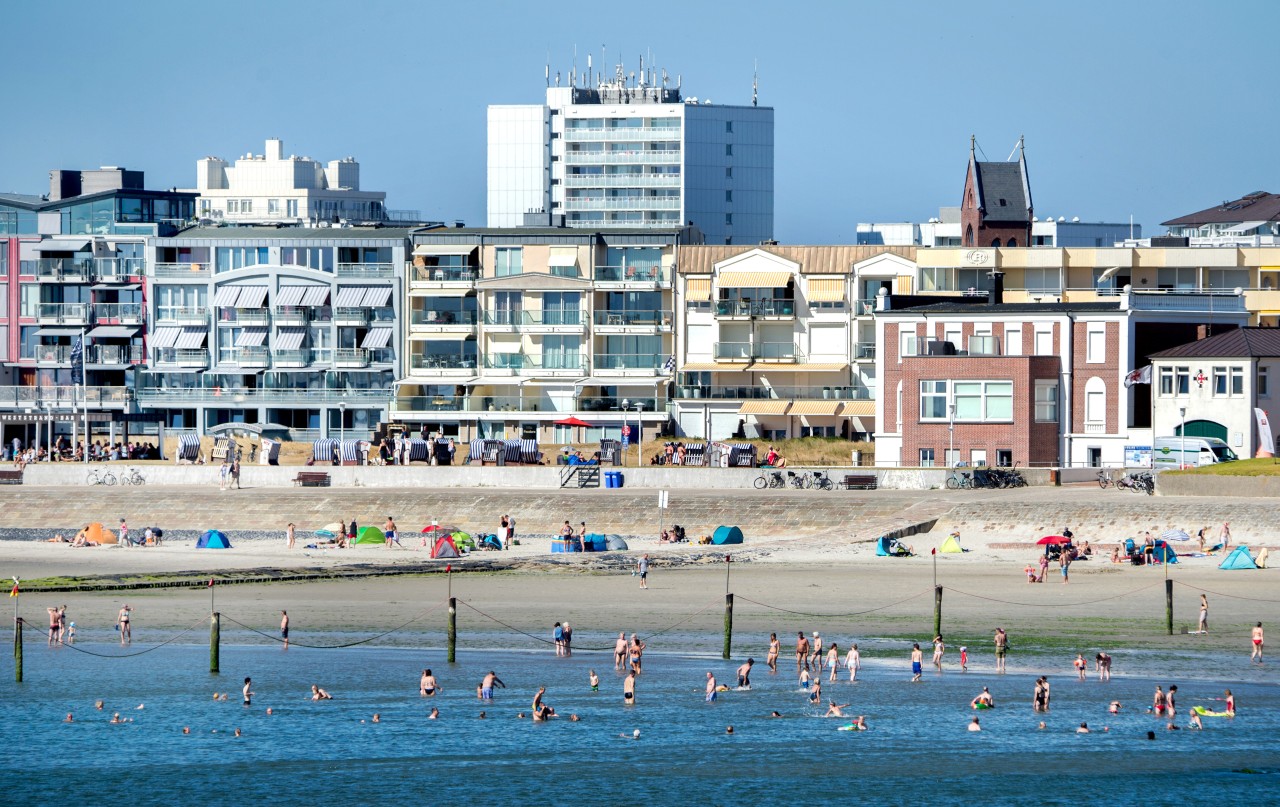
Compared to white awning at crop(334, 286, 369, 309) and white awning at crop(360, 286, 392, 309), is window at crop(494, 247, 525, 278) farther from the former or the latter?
white awning at crop(334, 286, 369, 309)

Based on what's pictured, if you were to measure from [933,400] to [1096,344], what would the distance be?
8.48m

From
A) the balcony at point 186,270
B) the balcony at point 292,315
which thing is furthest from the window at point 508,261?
the balcony at point 186,270

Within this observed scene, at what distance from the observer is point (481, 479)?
80.5 m

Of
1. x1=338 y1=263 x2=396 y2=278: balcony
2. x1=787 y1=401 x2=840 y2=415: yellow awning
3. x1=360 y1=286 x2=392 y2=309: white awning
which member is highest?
x1=338 y1=263 x2=396 y2=278: balcony

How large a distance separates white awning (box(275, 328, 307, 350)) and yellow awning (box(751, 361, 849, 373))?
88.4ft

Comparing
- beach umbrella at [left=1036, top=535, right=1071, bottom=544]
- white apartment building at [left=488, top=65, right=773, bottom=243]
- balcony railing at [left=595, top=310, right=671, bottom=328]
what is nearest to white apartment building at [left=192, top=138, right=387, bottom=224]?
white apartment building at [left=488, top=65, right=773, bottom=243]

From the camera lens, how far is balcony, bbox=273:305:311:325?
104188mm

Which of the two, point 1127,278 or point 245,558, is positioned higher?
point 1127,278

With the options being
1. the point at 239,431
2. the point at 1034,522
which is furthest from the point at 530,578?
the point at 239,431

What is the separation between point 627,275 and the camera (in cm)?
10262

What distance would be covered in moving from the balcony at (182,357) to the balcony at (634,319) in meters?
24.1

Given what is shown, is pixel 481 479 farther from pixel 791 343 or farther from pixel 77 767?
pixel 77 767

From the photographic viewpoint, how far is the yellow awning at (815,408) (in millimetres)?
95900

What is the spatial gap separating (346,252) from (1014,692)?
69284mm
